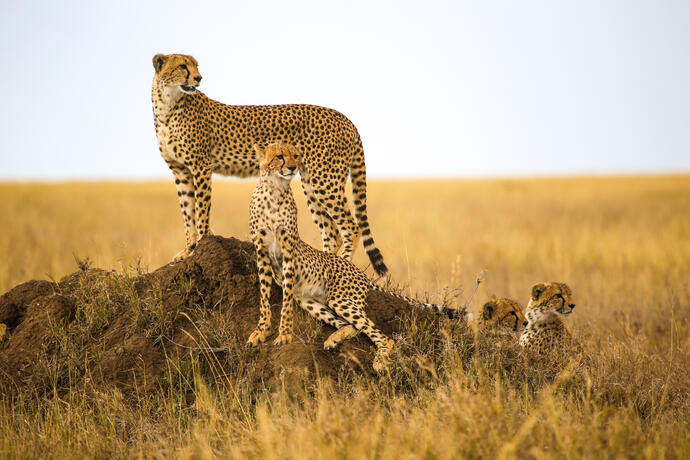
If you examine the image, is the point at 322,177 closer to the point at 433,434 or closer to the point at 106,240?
the point at 433,434

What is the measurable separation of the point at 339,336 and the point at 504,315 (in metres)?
1.47

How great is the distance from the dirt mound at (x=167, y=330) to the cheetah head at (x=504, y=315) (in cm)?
62

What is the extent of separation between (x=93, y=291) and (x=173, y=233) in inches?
289

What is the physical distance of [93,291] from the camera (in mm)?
4523

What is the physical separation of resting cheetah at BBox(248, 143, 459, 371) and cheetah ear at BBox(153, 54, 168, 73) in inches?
57.9

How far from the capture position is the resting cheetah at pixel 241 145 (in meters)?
4.98

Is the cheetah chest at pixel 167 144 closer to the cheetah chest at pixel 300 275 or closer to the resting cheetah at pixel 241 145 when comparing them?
the resting cheetah at pixel 241 145

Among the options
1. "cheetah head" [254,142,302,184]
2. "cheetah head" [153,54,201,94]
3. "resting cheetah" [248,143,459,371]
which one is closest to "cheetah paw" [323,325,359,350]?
"resting cheetah" [248,143,459,371]

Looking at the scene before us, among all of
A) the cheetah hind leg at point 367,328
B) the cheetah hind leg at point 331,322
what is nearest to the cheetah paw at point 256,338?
the cheetah hind leg at point 331,322

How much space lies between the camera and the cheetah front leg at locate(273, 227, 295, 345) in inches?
152

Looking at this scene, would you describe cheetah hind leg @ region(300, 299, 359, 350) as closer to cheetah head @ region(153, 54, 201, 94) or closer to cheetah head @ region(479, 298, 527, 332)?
cheetah head @ region(479, 298, 527, 332)

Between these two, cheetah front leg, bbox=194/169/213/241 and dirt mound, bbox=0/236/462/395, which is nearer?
dirt mound, bbox=0/236/462/395

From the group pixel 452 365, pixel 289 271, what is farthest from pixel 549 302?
pixel 289 271

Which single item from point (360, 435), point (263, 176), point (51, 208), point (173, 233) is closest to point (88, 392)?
point (263, 176)
